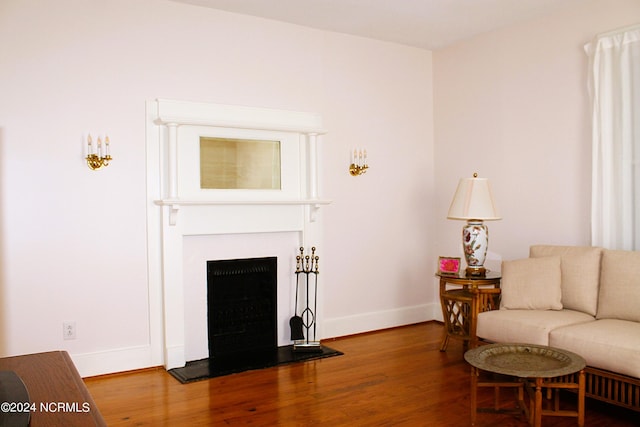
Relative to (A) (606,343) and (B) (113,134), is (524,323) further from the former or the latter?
(B) (113,134)

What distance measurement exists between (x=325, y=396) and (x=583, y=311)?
1821 millimetres

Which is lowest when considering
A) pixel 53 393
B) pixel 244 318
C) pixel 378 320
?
pixel 378 320

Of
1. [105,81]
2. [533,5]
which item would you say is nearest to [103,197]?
[105,81]

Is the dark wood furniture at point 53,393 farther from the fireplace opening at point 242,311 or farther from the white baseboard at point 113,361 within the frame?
the fireplace opening at point 242,311

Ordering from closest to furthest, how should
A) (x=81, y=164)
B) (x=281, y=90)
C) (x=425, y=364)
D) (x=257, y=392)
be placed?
(x=257, y=392) < (x=81, y=164) < (x=425, y=364) < (x=281, y=90)

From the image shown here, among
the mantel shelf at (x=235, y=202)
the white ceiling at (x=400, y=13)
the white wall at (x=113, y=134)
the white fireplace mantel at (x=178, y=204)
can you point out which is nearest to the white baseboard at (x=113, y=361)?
the white wall at (x=113, y=134)

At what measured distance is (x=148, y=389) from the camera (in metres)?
3.59

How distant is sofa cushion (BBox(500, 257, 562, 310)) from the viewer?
3.73 meters

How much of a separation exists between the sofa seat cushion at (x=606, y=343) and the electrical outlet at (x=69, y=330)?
3130mm

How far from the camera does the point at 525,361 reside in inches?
110

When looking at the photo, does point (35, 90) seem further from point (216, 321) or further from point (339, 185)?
point (339, 185)

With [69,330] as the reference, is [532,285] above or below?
above

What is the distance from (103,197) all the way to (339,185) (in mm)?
2012

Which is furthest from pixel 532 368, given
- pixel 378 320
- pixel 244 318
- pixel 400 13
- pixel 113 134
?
pixel 113 134
